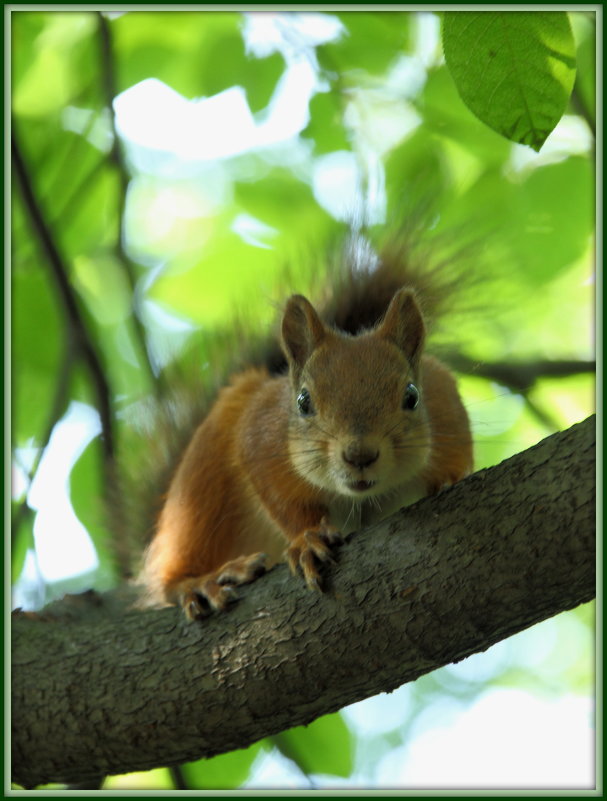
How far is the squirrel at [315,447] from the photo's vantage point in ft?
7.80

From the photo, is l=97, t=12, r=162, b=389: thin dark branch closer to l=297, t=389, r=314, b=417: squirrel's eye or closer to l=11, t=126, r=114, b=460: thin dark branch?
l=11, t=126, r=114, b=460: thin dark branch

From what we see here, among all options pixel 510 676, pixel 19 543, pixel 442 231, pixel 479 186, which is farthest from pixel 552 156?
pixel 510 676

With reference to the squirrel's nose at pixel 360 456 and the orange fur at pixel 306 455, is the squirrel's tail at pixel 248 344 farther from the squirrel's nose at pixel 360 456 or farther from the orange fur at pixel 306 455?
the squirrel's nose at pixel 360 456

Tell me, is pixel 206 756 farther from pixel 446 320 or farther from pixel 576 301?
pixel 576 301

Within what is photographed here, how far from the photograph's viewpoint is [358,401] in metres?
2.38

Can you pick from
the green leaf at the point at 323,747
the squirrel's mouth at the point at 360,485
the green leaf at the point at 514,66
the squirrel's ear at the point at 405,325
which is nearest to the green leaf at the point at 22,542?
the green leaf at the point at 323,747

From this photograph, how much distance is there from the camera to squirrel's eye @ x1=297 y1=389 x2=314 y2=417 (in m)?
2.53

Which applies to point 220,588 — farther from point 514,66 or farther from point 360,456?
point 514,66

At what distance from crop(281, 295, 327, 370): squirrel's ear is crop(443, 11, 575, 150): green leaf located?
Result: 3.43 ft

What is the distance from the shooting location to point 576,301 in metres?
4.04

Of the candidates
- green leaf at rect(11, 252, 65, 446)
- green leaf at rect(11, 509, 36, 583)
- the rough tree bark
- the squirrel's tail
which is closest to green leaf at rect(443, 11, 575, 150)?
the rough tree bark

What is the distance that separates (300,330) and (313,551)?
73 centimetres

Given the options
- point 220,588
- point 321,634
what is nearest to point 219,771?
point 220,588

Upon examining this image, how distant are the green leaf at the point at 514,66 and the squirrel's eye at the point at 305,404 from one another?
3.45ft
